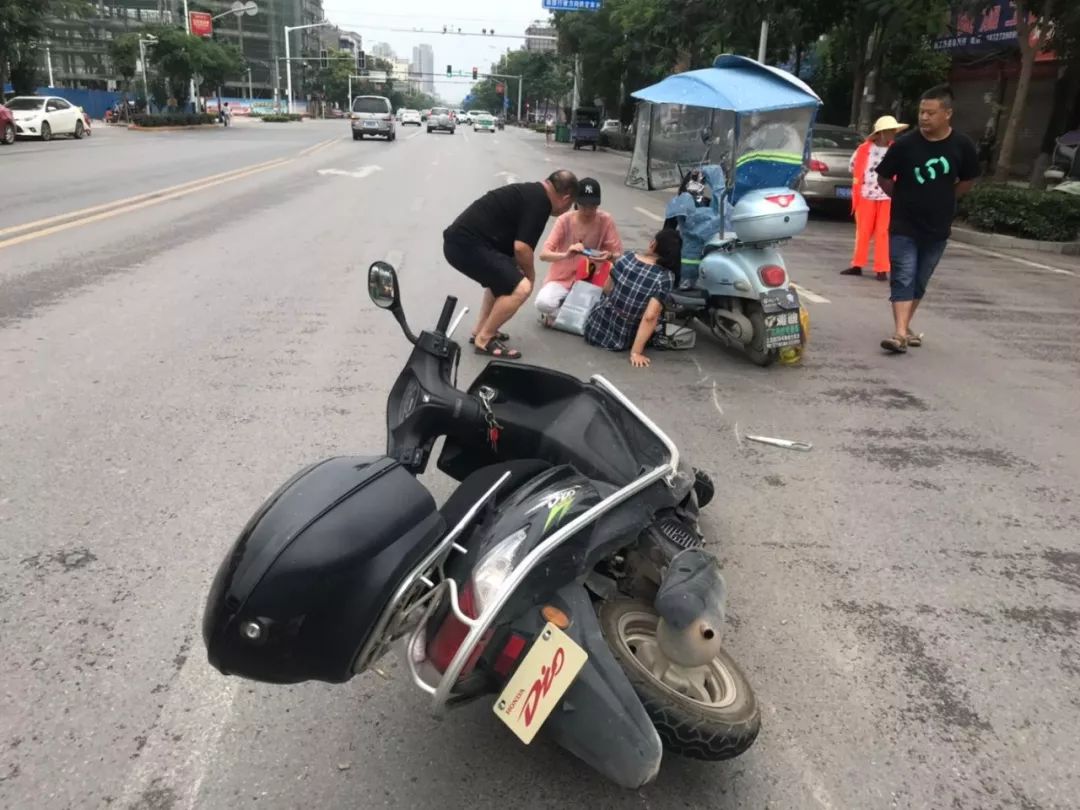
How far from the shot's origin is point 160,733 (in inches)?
90.0

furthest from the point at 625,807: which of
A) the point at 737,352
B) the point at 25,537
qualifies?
the point at 737,352

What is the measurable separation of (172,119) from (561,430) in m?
51.2

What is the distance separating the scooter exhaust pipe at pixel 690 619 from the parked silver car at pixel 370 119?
36.6 metres

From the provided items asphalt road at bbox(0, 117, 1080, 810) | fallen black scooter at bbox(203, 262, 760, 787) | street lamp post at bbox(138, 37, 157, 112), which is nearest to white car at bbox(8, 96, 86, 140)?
street lamp post at bbox(138, 37, 157, 112)

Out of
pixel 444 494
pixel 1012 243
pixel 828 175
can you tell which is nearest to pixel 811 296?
pixel 444 494

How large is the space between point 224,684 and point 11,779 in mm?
559

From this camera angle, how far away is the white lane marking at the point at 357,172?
1922 cm

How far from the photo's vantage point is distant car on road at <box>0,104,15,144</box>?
993 inches

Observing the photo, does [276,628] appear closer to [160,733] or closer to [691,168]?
[160,733]

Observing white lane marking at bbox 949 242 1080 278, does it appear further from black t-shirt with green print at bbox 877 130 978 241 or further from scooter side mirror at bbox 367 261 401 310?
scooter side mirror at bbox 367 261 401 310

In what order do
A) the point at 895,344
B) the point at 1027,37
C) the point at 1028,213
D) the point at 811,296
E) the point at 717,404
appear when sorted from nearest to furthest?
the point at 717,404
the point at 895,344
the point at 811,296
the point at 1028,213
the point at 1027,37

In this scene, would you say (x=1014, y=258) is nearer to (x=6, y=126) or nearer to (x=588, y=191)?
(x=588, y=191)

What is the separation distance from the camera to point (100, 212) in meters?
11.6

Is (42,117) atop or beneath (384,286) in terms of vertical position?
beneath
